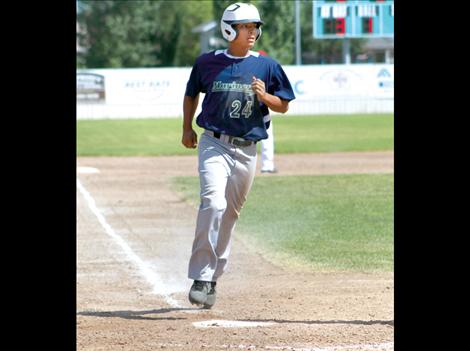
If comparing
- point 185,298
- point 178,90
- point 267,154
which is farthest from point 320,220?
point 178,90

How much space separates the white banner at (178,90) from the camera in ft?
134

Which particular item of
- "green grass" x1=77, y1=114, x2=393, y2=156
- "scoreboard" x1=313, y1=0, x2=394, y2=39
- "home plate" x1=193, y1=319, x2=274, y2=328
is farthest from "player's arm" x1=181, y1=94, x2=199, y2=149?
"scoreboard" x1=313, y1=0, x2=394, y2=39

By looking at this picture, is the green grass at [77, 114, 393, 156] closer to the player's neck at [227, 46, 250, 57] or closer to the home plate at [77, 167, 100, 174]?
the home plate at [77, 167, 100, 174]

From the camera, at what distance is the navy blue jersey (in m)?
7.40

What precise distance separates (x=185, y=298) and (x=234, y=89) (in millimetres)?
1808

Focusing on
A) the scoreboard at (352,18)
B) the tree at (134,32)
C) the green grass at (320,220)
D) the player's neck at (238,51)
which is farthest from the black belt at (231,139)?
the tree at (134,32)

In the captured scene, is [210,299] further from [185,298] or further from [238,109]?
[238,109]

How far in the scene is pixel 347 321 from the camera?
22.8ft

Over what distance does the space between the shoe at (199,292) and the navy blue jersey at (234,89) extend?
1.04m

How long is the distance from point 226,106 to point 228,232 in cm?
94
